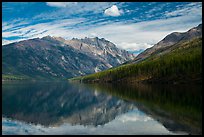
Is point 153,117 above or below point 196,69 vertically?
below

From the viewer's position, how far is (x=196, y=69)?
170m

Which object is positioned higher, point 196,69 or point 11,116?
point 196,69

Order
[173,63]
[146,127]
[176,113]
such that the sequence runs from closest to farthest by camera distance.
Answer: [146,127], [176,113], [173,63]

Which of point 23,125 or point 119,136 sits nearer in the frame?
point 119,136

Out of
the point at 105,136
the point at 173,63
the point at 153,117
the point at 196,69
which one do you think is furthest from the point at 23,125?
the point at 173,63

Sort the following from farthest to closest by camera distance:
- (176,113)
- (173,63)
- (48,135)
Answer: (173,63), (176,113), (48,135)

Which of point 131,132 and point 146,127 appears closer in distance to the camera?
point 131,132

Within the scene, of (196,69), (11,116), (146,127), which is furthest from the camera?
(196,69)

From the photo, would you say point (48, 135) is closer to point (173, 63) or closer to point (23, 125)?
point (23, 125)

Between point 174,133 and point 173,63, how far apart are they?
160024mm

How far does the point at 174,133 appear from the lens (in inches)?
1590

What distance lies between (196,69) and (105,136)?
14290 cm

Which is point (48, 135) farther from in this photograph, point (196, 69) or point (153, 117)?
point (196, 69)

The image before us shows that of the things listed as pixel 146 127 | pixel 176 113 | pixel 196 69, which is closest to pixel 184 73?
pixel 196 69
